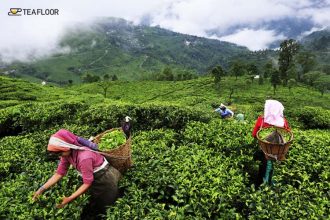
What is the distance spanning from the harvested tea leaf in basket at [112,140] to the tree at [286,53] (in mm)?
92389

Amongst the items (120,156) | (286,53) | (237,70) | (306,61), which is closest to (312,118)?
(120,156)

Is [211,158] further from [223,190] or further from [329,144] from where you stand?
[329,144]

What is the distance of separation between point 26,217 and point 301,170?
6460 mm

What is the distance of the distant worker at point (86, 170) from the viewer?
22.0 ft

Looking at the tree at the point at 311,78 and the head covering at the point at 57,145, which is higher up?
the head covering at the point at 57,145

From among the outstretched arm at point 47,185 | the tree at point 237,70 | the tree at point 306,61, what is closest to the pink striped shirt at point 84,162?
the outstretched arm at point 47,185

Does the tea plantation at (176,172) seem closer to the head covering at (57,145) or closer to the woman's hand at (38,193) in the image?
the woman's hand at (38,193)

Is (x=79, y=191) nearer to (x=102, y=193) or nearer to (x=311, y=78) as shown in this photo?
(x=102, y=193)

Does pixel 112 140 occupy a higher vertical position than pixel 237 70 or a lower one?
higher

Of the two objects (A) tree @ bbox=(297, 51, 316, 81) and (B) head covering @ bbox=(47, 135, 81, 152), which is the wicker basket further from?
(A) tree @ bbox=(297, 51, 316, 81)

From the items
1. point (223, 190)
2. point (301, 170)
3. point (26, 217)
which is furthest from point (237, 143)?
point (26, 217)

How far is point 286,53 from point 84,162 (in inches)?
3905

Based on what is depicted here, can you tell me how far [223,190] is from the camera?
290 inches

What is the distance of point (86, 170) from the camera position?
671cm
